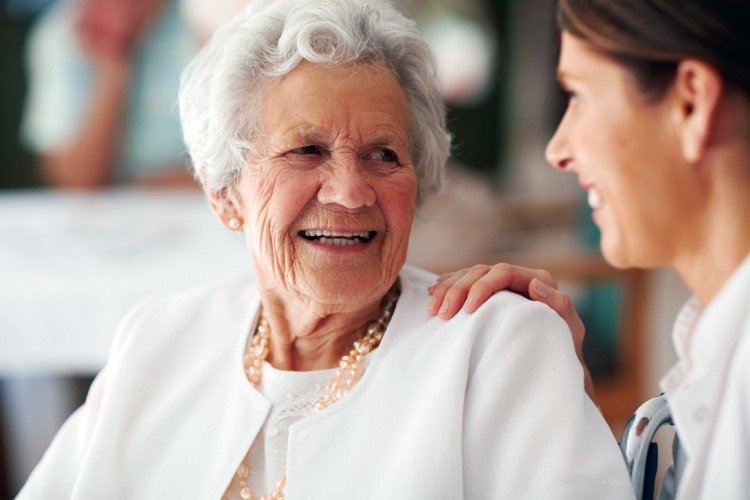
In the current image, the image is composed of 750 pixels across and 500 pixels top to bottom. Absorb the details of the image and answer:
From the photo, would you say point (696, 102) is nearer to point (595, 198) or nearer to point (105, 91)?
point (595, 198)

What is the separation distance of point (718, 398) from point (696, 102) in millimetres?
416

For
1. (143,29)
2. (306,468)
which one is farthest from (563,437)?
(143,29)

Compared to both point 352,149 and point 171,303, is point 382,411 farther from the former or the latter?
point 171,303

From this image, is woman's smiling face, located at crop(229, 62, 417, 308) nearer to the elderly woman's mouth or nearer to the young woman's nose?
the elderly woman's mouth

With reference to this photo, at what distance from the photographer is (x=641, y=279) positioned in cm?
409

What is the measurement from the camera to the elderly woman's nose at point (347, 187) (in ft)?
5.18

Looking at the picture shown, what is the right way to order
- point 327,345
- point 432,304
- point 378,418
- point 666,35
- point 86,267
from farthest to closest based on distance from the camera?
point 86,267 < point 327,345 < point 432,304 < point 378,418 < point 666,35

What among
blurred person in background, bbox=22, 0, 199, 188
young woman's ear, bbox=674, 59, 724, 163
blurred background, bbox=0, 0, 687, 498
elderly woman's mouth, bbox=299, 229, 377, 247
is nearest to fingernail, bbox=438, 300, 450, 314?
elderly woman's mouth, bbox=299, 229, 377, 247

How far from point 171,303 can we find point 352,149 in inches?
25.0

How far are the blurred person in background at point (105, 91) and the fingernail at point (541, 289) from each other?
3.29m

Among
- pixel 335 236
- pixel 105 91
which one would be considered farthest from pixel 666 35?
pixel 105 91

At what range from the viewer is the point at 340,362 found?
5.59 ft

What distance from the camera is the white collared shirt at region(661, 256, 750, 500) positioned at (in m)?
1.10

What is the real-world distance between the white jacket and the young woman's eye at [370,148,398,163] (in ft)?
0.91
